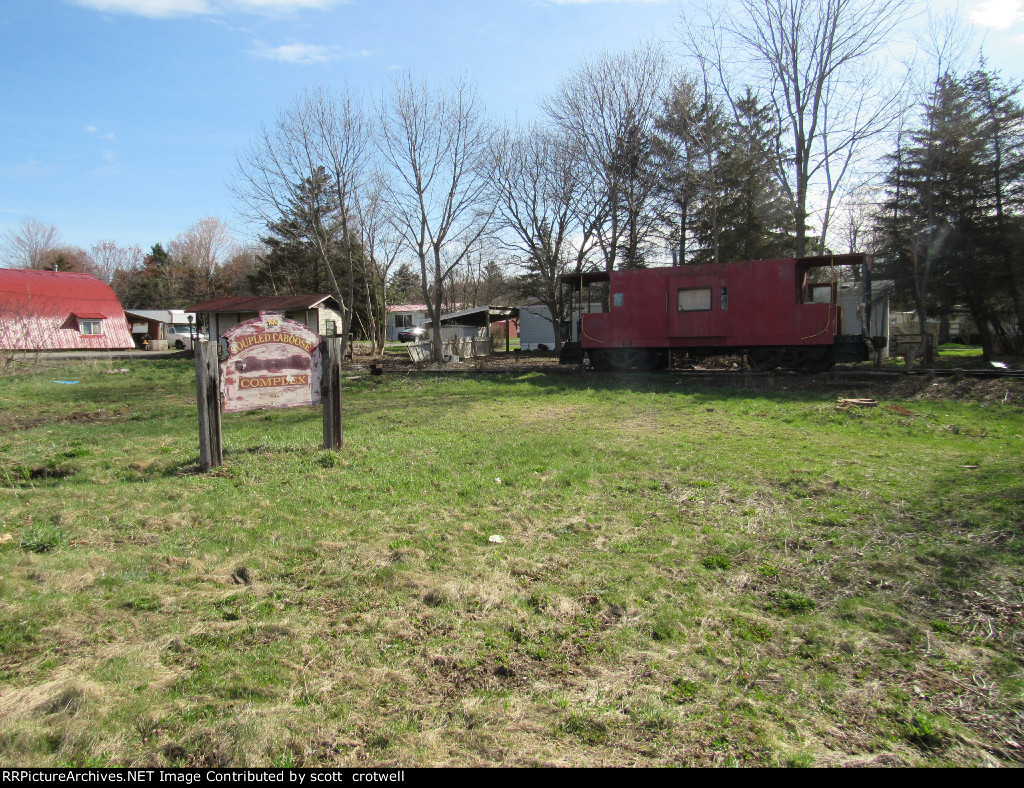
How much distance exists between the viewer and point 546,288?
108ft

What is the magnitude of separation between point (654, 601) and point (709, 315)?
48.5ft

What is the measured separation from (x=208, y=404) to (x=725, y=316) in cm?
1394

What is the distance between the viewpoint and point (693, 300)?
17.4 m

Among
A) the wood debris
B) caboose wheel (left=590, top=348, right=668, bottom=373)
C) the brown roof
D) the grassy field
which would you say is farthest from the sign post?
the brown roof

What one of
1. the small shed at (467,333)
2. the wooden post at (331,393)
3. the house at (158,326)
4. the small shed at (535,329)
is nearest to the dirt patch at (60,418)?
the wooden post at (331,393)

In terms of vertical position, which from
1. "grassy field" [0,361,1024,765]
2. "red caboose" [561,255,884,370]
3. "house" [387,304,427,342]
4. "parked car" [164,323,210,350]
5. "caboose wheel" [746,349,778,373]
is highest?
"house" [387,304,427,342]

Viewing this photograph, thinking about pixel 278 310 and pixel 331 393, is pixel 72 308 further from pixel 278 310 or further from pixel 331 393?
pixel 331 393

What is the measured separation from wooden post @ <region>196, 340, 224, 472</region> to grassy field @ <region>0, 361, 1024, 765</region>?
1.13 ft

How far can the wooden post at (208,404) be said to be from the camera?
6793 millimetres

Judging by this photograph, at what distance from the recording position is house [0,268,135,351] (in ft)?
125

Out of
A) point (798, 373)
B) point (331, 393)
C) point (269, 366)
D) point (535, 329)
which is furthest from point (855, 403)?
point (535, 329)

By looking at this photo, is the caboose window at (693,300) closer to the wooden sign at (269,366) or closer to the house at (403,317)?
the wooden sign at (269,366)

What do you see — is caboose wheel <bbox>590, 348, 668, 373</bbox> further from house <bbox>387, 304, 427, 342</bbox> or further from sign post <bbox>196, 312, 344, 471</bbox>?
house <bbox>387, 304, 427, 342</bbox>

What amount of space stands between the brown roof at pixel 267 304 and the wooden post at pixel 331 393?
2820 centimetres
